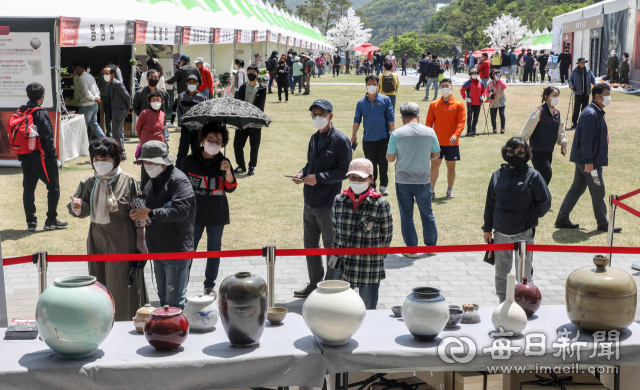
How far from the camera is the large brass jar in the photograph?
345cm

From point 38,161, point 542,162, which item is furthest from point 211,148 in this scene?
point 542,162

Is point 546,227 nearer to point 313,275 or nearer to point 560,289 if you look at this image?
point 560,289

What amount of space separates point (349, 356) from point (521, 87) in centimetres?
3063

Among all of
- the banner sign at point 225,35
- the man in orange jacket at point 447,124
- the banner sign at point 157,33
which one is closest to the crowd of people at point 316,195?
the man in orange jacket at point 447,124

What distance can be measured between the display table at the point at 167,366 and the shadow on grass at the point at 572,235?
5.90m

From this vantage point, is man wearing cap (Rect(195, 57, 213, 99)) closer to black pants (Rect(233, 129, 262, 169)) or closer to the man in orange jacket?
black pants (Rect(233, 129, 262, 169))

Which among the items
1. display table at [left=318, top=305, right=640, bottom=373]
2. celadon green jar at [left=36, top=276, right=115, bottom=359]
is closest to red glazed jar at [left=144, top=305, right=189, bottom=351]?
celadon green jar at [left=36, top=276, right=115, bottom=359]

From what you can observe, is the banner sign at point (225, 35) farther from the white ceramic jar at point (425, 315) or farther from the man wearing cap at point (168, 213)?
the white ceramic jar at point (425, 315)

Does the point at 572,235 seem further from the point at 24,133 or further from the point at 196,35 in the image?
the point at 196,35

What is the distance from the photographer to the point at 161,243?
5078 mm

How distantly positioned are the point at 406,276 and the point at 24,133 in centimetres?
502

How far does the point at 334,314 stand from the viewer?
3.25 m

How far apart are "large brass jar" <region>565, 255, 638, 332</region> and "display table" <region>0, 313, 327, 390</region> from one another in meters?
1.41

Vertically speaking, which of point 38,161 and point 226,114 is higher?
point 226,114
